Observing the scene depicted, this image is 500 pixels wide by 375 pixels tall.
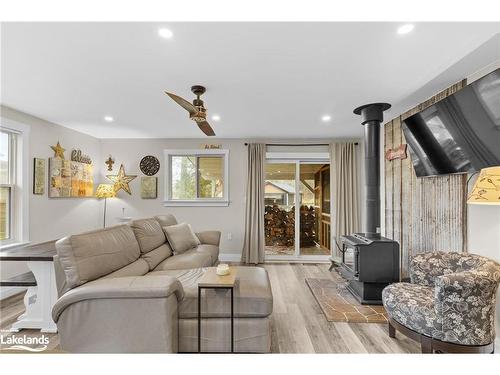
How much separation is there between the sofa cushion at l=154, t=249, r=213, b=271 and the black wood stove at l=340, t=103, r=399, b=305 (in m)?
1.84

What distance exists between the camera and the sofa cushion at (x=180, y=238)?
10.8 feet

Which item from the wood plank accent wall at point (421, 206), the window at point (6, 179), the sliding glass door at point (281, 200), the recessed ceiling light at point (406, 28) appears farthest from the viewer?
the sliding glass door at point (281, 200)

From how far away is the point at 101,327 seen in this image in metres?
1.63

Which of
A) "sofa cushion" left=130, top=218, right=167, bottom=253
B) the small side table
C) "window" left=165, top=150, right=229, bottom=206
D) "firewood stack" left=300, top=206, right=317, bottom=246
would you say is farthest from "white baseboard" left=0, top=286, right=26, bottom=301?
"firewood stack" left=300, top=206, right=317, bottom=246

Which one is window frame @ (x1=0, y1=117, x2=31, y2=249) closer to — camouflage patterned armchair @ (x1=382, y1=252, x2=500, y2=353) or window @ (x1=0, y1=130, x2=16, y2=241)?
window @ (x1=0, y1=130, x2=16, y2=241)

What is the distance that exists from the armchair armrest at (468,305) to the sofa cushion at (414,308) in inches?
3.6

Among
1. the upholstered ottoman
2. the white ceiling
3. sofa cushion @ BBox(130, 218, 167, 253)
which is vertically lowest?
the upholstered ottoman

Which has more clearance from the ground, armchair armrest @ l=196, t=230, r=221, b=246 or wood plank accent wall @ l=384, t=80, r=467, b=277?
wood plank accent wall @ l=384, t=80, r=467, b=277

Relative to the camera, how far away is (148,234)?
295 centimetres

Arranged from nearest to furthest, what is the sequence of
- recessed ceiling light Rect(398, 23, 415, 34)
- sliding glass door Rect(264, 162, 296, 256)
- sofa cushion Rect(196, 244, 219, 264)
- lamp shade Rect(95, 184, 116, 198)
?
1. recessed ceiling light Rect(398, 23, 415, 34)
2. sofa cushion Rect(196, 244, 219, 264)
3. lamp shade Rect(95, 184, 116, 198)
4. sliding glass door Rect(264, 162, 296, 256)

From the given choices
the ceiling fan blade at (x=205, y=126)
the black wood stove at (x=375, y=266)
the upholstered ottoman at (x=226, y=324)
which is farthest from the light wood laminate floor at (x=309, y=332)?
the ceiling fan blade at (x=205, y=126)

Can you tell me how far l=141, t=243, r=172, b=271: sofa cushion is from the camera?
2705mm

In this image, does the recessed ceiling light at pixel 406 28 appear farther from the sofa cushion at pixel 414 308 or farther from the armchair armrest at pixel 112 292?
the armchair armrest at pixel 112 292

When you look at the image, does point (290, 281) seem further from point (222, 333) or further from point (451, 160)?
point (451, 160)
